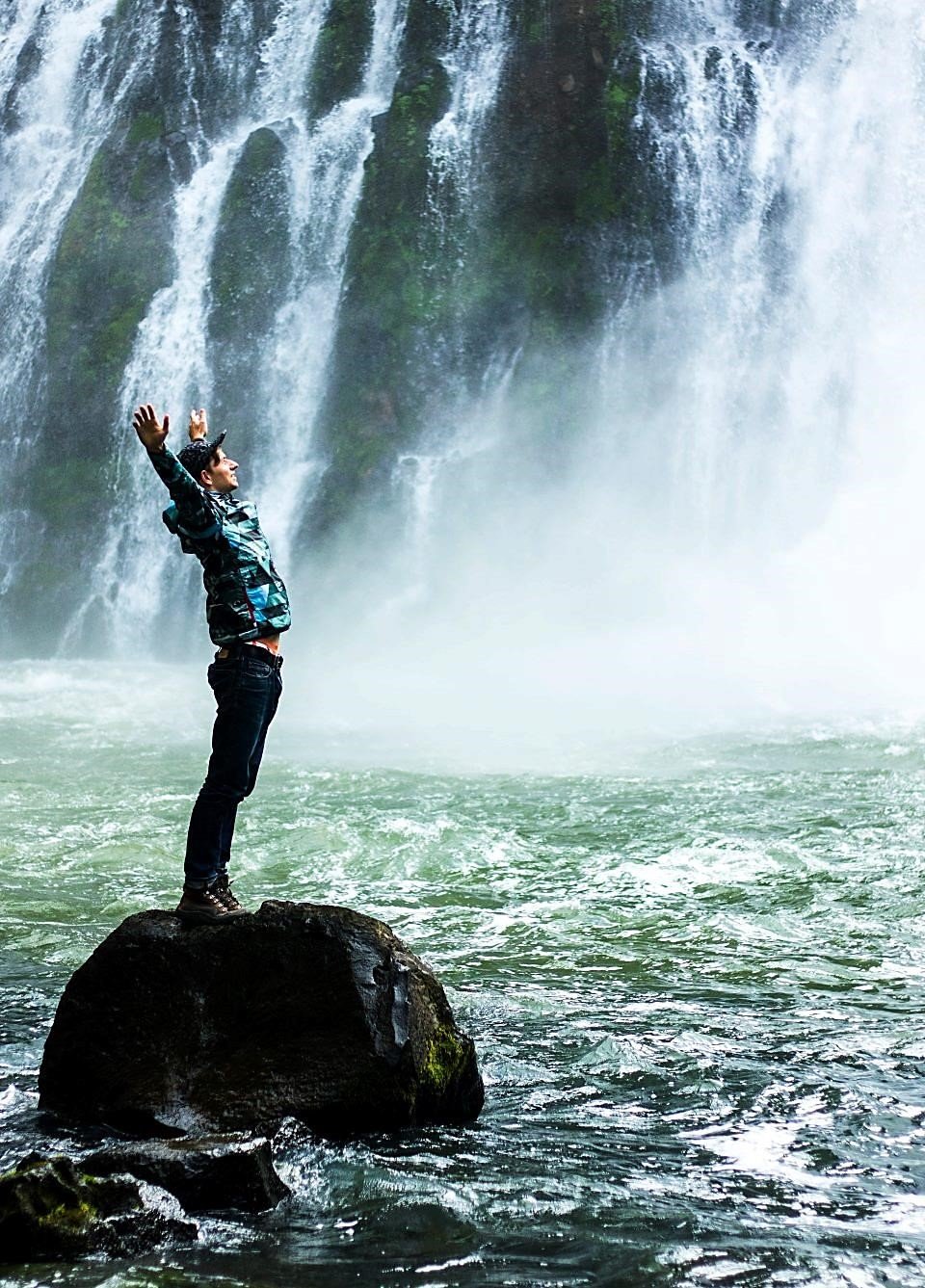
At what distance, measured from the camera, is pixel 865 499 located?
24.4m

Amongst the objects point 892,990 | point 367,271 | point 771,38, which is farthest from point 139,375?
point 892,990

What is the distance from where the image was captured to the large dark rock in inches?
173

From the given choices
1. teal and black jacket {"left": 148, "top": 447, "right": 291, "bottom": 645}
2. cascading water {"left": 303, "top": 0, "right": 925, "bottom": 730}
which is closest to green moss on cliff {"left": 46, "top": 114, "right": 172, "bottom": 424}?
cascading water {"left": 303, "top": 0, "right": 925, "bottom": 730}

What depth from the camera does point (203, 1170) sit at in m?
3.77

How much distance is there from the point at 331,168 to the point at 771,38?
345 inches

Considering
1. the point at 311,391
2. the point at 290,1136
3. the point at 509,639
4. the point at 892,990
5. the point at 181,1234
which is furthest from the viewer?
the point at 311,391

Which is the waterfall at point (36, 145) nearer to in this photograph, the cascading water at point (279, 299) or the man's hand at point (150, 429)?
the cascading water at point (279, 299)

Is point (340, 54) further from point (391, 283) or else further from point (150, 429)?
point (150, 429)

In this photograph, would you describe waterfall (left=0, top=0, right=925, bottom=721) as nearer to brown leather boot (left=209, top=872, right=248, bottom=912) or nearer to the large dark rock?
brown leather boot (left=209, top=872, right=248, bottom=912)

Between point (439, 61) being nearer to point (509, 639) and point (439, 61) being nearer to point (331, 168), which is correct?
point (331, 168)

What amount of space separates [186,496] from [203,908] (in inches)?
60.7

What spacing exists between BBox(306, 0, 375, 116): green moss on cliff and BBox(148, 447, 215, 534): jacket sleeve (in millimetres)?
24445

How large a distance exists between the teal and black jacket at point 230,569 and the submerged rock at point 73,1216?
220 centimetres

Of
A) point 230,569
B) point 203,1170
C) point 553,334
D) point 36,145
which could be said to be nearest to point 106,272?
point 36,145
